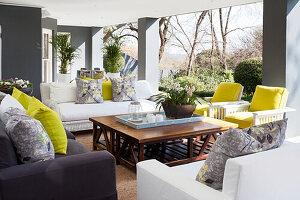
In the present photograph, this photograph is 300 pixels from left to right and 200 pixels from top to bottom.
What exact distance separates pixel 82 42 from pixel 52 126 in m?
11.9

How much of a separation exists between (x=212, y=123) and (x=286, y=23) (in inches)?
93.7

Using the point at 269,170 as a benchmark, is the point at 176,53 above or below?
above

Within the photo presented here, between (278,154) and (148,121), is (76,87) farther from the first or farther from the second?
(278,154)

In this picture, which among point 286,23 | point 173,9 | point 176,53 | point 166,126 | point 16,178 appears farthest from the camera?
point 176,53

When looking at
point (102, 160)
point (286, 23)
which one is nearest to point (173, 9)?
point (286, 23)

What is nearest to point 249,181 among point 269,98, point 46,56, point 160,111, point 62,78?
point 160,111

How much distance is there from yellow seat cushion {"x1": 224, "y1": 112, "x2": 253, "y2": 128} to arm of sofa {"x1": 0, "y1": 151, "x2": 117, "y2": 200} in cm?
280

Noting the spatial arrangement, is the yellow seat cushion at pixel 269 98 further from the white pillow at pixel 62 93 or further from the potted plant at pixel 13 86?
the potted plant at pixel 13 86

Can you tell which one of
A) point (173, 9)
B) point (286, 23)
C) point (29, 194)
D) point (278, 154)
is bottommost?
point (29, 194)

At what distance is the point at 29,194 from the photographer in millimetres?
2029

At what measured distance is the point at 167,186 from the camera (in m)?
1.84

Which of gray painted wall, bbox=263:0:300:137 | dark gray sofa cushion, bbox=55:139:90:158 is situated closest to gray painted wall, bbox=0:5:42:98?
dark gray sofa cushion, bbox=55:139:90:158

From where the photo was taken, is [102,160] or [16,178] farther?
[102,160]

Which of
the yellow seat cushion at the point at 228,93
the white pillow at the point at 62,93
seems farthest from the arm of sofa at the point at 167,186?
the yellow seat cushion at the point at 228,93
